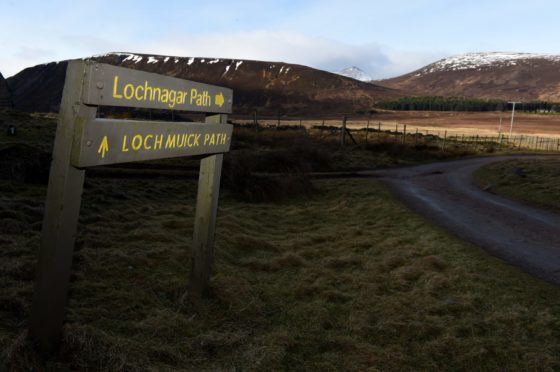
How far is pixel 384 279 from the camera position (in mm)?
6277

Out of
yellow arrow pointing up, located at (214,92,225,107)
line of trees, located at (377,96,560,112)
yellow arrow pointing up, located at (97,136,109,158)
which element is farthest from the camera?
line of trees, located at (377,96,560,112)

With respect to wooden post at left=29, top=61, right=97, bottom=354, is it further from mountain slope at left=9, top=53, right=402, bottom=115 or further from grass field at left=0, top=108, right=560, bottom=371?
mountain slope at left=9, top=53, right=402, bottom=115

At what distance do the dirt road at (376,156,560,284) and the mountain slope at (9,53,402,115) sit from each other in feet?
267

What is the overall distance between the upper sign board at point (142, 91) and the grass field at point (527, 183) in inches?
462

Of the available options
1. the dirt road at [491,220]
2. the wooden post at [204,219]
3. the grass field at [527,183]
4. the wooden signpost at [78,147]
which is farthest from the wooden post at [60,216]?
the grass field at [527,183]

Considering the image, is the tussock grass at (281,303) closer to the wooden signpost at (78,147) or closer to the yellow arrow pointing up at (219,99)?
the wooden signpost at (78,147)

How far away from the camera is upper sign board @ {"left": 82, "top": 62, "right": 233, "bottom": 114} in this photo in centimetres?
304

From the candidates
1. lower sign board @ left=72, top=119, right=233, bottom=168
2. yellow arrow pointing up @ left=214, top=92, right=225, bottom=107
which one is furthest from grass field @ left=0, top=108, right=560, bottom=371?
yellow arrow pointing up @ left=214, top=92, right=225, bottom=107

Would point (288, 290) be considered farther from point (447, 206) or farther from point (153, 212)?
point (447, 206)

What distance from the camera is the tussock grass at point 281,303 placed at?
384 cm

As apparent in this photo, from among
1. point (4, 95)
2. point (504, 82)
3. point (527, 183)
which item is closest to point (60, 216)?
point (527, 183)

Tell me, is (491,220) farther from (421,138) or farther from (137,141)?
(421,138)

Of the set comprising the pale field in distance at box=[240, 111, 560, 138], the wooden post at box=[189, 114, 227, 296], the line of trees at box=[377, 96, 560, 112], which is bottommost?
the wooden post at box=[189, 114, 227, 296]

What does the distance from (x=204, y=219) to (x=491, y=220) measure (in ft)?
27.4
